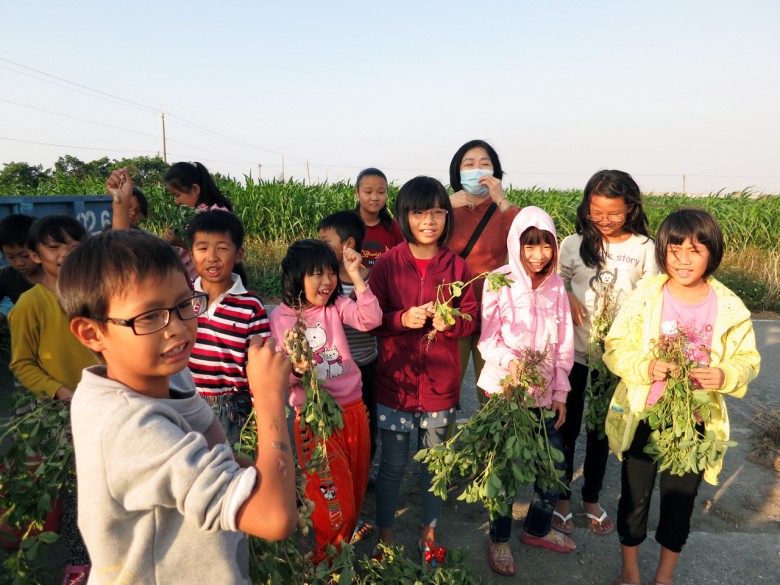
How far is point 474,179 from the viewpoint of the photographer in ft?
12.2

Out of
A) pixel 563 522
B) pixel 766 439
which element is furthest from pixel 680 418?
pixel 766 439

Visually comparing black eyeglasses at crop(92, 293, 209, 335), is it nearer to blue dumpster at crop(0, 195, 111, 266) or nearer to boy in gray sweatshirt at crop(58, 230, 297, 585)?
boy in gray sweatshirt at crop(58, 230, 297, 585)

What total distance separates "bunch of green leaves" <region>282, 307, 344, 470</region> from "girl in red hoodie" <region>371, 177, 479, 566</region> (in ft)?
1.75

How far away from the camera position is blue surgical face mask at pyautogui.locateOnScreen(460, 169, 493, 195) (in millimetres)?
3709

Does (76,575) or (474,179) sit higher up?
(474,179)

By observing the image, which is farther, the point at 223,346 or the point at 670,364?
the point at 223,346

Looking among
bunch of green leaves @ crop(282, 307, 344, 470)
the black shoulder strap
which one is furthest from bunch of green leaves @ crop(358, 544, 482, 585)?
the black shoulder strap

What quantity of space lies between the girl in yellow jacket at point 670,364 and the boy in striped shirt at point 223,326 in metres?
1.94

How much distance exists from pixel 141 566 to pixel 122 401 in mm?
400

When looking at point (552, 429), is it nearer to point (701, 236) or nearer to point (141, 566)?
point (701, 236)

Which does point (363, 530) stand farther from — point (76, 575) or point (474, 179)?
point (474, 179)

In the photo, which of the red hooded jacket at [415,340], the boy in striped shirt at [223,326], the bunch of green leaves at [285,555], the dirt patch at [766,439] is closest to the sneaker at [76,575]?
the boy in striped shirt at [223,326]

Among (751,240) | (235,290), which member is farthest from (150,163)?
(235,290)

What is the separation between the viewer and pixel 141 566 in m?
1.28
